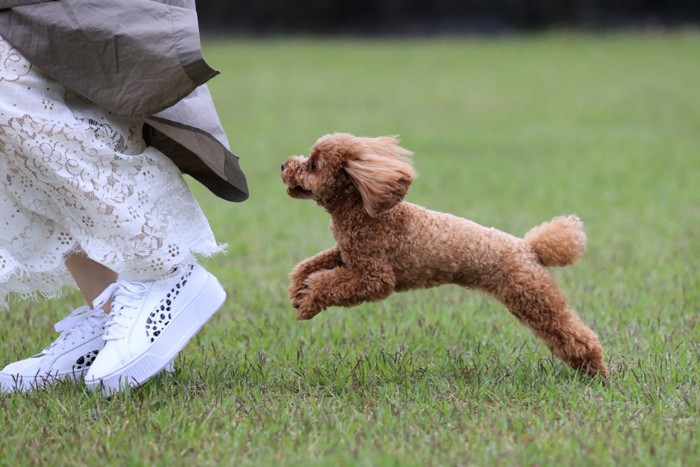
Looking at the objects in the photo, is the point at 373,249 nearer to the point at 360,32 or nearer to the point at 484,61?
the point at 484,61

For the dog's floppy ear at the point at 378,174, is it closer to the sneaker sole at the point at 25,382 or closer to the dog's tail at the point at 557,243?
the dog's tail at the point at 557,243

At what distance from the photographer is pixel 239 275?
13.9ft

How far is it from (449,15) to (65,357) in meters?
20.7

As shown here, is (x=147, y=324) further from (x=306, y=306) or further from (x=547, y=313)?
(x=547, y=313)

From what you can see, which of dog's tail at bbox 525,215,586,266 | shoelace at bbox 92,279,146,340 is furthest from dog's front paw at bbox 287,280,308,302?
dog's tail at bbox 525,215,586,266

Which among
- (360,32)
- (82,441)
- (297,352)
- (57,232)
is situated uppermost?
(57,232)

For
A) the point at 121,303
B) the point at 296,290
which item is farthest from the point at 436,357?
the point at 121,303

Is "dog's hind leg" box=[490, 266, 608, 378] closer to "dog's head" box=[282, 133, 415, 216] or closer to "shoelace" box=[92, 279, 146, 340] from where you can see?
"dog's head" box=[282, 133, 415, 216]

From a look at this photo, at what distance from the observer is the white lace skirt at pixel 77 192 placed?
7.83 feet

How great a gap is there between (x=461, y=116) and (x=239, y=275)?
21.6 feet

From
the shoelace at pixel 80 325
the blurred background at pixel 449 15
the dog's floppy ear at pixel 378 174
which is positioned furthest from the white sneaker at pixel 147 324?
the blurred background at pixel 449 15

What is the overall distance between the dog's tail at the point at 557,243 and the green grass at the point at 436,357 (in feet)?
1.13

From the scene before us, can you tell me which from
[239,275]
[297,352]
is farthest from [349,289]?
[239,275]

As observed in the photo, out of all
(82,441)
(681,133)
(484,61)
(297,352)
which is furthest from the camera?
(484,61)
